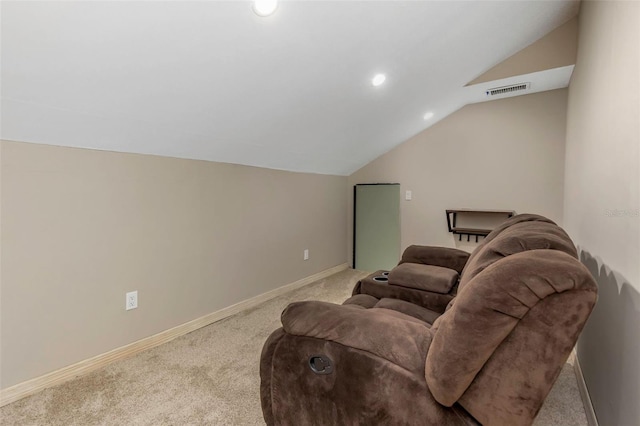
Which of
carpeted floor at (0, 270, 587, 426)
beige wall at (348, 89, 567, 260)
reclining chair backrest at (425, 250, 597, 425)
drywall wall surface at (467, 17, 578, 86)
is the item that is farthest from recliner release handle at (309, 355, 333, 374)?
beige wall at (348, 89, 567, 260)

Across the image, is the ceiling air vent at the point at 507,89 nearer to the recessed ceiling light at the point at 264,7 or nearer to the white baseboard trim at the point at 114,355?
the recessed ceiling light at the point at 264,7

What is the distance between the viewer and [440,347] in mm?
911

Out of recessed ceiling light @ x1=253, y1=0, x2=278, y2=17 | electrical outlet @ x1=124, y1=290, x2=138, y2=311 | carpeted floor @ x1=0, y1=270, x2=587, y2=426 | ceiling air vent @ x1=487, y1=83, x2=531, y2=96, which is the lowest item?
carpeted floor @ x1=0, y1=270, x2=587, y2=426

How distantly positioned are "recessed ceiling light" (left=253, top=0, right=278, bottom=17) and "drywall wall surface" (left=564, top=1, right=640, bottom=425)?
4.47 feet

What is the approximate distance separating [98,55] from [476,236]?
3.76 m

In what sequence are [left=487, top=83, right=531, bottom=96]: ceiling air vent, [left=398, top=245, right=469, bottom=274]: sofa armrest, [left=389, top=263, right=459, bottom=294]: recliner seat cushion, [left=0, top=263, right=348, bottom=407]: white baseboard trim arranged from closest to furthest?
[left=0, top=263, right=348, bottom=407]: white baseboard trim, [left=389, top=263, right=459, bottom=294]: recliner seat cushion, [left=398, top=245, right=469, bottom=274]: sofa armrest, [left=487, top=83, right=531, bottom=96]: ceiling air vent

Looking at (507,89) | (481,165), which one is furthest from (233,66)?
(481,165)

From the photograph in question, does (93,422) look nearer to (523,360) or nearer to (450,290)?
(523,360)

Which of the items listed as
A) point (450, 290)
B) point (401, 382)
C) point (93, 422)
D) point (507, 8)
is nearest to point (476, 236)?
point (450, 290)

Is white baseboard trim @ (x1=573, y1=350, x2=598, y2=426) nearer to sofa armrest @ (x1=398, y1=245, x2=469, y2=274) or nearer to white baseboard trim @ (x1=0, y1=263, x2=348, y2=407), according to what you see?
sofa armrest @ (x1=398, y1=245, x2=469, y2=274)

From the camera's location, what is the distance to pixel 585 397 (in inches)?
64.0

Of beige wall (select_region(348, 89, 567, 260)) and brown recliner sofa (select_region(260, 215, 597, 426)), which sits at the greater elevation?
beige wall (select_region(348, 89, 567, 260))

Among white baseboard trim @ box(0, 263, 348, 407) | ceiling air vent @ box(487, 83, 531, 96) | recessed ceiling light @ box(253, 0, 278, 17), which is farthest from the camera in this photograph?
ceiling air vent @ box(487, 83, 531, 96)

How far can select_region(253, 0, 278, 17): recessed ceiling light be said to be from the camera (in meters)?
1.38
